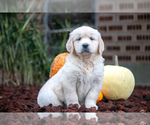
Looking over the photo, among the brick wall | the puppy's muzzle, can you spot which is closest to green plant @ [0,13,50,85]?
the brick wall

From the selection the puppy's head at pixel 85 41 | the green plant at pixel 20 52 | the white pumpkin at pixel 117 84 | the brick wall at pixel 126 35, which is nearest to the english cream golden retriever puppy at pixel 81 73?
the puppy's head at pixel 85 41

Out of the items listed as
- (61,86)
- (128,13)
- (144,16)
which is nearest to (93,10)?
(128,13)

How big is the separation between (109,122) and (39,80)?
265cm

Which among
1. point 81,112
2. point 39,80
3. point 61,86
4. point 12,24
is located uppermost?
point 12,24

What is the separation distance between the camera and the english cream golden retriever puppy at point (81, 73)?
177 cm

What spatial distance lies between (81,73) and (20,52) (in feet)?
7.28

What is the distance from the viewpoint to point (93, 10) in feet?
14.3

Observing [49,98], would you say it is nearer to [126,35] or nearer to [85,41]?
[85,41]

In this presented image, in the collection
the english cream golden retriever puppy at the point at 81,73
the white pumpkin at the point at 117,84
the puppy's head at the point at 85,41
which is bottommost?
the white pumpkin at the point at 117,84

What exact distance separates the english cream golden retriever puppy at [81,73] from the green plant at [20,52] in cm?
176

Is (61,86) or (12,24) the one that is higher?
(12,24)

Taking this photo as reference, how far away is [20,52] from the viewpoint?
12.1 ft

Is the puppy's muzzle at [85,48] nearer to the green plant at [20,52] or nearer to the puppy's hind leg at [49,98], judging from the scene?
the puppy's hind leg at [49,98]

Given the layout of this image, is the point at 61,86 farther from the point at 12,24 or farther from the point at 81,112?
the point at 12,24
